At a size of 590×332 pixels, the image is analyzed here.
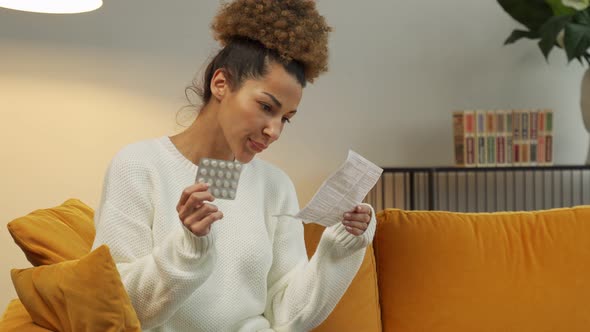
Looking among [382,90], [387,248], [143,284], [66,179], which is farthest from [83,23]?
[143,284]

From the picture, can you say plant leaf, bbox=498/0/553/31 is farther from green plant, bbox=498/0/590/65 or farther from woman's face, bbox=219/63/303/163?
woman's face, bbox=219/63/303/163

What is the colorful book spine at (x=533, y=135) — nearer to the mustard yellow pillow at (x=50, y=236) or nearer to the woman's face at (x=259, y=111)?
the woman's face at (x=259, y=111)

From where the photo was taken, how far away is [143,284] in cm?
158

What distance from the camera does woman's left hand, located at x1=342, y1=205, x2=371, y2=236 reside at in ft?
5.81

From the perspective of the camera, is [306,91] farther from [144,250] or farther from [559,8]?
[144,250]

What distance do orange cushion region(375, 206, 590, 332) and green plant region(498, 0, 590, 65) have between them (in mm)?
1192

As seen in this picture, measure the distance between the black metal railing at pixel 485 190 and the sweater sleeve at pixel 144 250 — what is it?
1.97m

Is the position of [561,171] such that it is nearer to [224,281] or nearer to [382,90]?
[382,90]

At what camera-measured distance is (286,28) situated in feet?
5.87

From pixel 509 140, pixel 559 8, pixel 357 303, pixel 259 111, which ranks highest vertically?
pixel 559 8

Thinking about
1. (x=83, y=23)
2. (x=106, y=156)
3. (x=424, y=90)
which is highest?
(x=83, y=23)

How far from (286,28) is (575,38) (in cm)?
187

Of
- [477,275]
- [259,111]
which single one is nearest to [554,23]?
[477,275]

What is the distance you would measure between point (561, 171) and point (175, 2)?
1890mm
